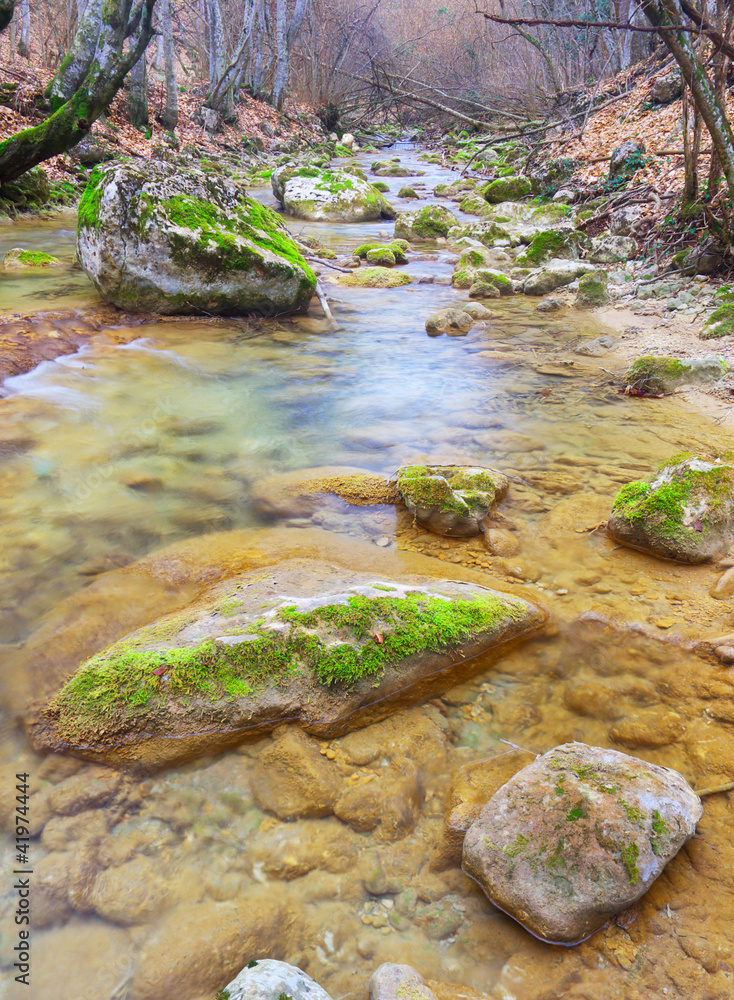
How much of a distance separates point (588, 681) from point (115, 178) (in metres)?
7.31

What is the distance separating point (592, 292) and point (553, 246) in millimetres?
2620

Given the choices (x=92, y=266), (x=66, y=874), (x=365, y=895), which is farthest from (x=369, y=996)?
(x=92, y=266)

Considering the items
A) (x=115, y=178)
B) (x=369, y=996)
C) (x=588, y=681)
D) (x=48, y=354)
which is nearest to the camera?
(x=369, y=996)

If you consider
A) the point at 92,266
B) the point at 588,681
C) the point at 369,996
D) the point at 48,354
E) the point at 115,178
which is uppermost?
the point at 115,178

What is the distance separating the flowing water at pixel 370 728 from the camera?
67.7 inches

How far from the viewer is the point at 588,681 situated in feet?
8.59

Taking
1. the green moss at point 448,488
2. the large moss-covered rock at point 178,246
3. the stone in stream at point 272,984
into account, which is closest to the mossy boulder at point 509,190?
the large moss-covered rock at point 178,246

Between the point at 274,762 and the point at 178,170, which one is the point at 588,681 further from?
the point at 178,170

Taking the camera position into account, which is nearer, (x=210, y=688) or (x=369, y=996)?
(x=369, y=996)

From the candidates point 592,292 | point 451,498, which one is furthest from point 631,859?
point 592,292

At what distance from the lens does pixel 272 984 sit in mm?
1529

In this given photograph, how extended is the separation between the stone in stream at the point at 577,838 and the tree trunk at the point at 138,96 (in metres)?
21.0

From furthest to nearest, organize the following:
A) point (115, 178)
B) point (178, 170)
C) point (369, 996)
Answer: point (178, 170)
point (115, 178)
point (369, 996)

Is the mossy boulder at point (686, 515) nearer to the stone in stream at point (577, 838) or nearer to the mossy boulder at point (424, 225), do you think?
the stone in stream at point (577, 838)
